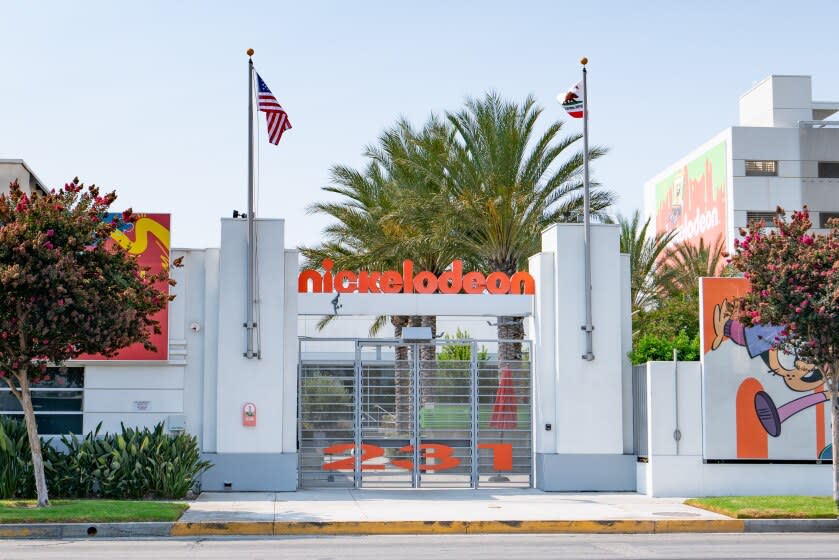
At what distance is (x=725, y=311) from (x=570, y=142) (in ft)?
34.7

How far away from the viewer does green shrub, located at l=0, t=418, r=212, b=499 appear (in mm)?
19812

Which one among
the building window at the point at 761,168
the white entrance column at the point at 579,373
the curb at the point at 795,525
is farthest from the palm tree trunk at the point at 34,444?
the building window at the point at 761,168

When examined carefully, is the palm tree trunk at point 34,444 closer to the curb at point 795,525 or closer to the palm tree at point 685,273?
the curb at point 795,525

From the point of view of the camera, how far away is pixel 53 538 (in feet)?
53.9

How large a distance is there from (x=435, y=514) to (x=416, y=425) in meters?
4.60

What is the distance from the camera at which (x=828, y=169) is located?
63844 mm

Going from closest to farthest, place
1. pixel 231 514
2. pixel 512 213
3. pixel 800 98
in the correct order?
1. pixel 231 514
2. pixel 512 213
3. pixel 800 98

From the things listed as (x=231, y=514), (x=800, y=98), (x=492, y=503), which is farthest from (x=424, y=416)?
(x=800, y=98)

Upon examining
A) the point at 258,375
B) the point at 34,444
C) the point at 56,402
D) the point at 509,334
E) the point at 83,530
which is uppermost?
the point at 509,334

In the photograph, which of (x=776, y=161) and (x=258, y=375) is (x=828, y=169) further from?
(x=258, y=375)

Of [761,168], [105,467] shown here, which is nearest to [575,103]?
[105,467]

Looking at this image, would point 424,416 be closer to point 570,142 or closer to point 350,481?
point 350,481

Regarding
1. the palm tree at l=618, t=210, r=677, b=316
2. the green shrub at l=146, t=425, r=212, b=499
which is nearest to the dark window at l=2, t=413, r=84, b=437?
the green shrub at l=146, t=425, r=212, b=499

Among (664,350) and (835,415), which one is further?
(664,350)
